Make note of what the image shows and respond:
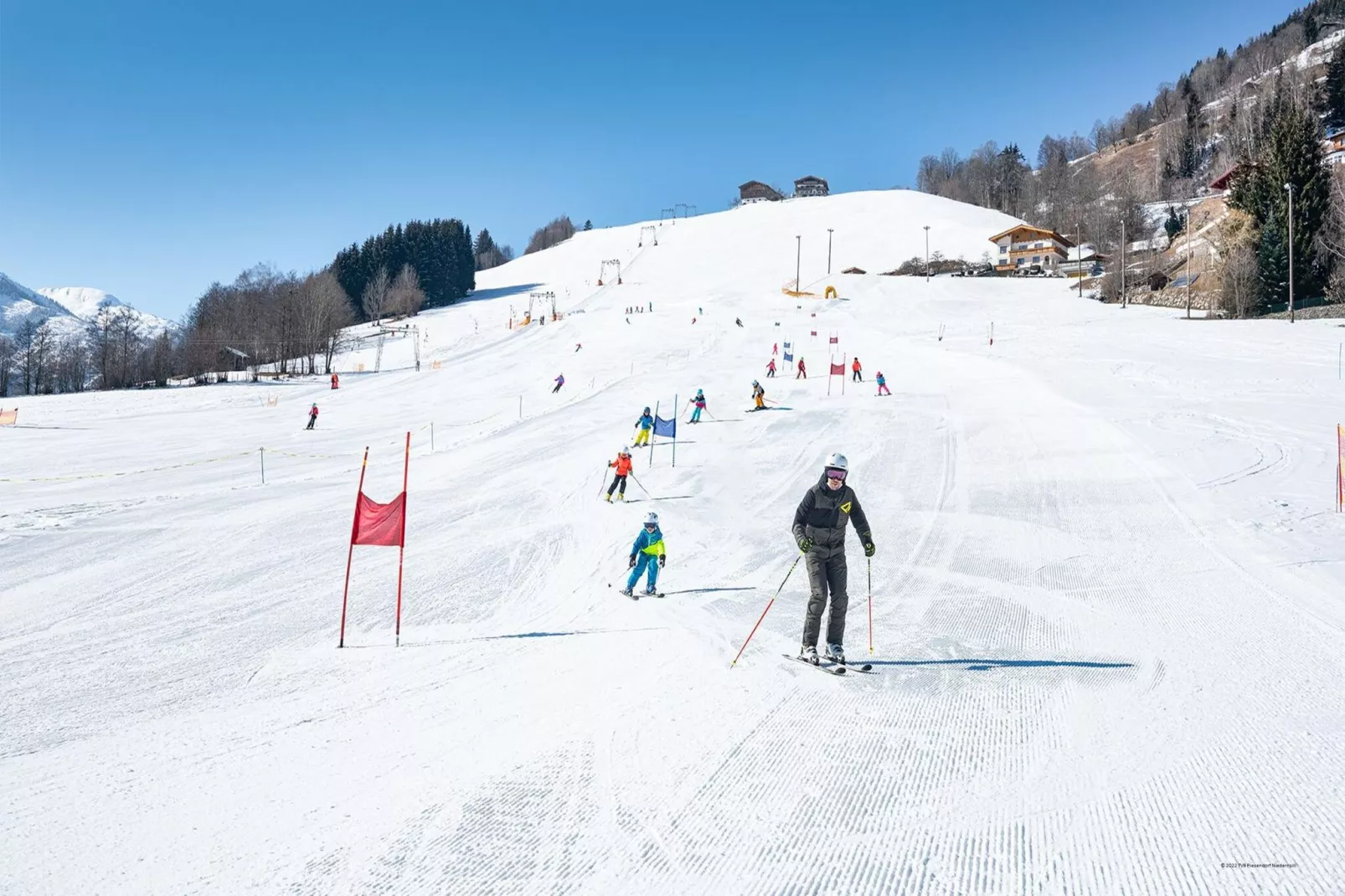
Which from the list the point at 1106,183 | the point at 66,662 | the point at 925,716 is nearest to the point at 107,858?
the point at 66,662

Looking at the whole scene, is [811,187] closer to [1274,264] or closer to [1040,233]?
[1040,233]

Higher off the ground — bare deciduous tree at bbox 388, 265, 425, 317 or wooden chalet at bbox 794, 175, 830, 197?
wooden chalet at bbox 794, 175, 830, 197

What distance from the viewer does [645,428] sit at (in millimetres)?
21656

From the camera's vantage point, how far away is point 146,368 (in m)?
72.1

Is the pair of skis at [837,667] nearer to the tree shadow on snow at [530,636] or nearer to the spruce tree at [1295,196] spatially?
the tree shadow on snow at [530,636]

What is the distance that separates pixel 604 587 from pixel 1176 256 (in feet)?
245

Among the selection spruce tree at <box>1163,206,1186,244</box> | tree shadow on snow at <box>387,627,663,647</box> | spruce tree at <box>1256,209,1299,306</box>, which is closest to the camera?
tree shadow on snow at <box>387,627,663,647</box>

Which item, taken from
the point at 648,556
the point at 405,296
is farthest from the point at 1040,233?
the point at 648,556

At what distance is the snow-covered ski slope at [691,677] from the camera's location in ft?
14.2

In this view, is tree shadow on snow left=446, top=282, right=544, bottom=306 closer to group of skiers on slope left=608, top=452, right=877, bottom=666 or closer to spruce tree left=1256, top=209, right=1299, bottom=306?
spruce tree left=1256, top=209, right=1299, bottom=306

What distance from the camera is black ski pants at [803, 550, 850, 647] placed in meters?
6.89

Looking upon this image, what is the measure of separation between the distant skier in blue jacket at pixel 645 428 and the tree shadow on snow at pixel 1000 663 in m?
14.3

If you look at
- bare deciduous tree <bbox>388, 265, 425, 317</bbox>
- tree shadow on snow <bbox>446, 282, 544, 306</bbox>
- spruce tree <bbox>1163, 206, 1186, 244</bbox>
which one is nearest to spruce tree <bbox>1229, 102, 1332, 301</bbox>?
spruce tree <bbox>1163, 206, 1186, 244</bbox>

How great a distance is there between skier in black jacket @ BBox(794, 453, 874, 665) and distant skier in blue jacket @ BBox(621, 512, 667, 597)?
3119mm
